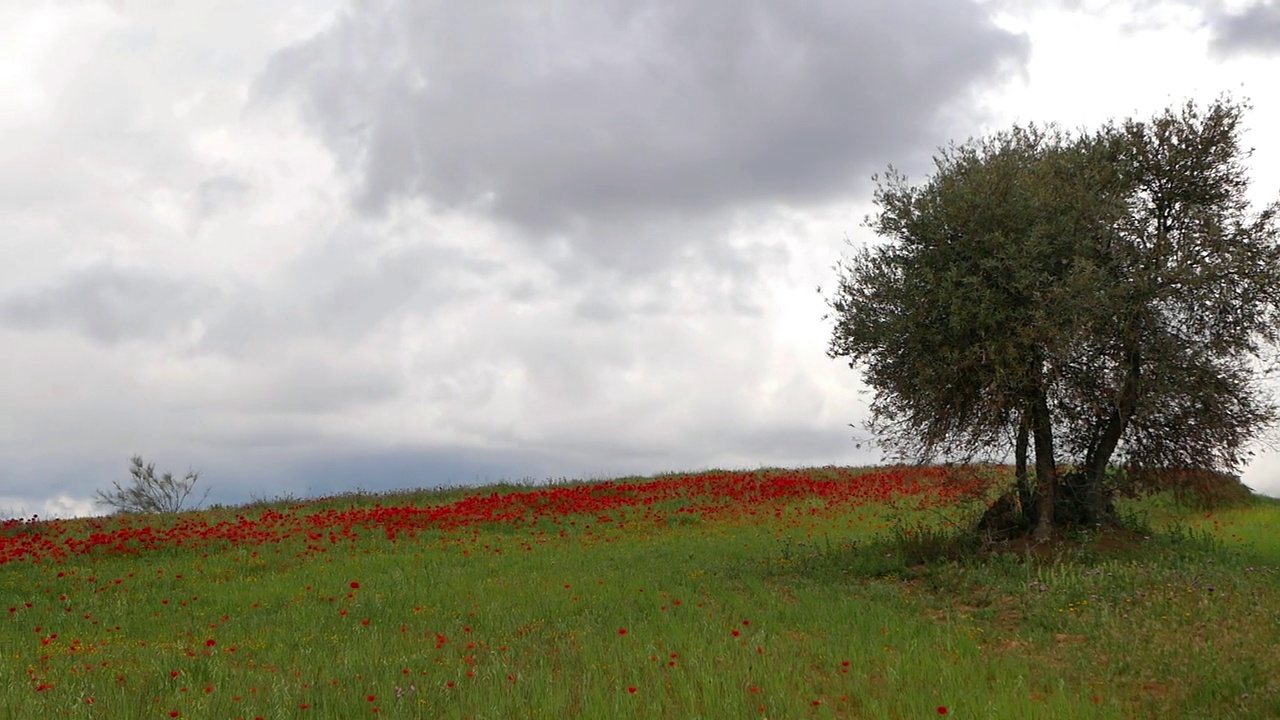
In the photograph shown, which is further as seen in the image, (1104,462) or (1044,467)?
(1104,462)

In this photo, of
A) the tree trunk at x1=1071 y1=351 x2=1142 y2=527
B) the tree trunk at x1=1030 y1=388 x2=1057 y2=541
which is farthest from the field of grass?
the tree trunk at x1=1071 y1=351 x2=1142 y2=527

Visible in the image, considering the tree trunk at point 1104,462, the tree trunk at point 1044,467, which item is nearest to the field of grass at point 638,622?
the tree trunk at point 1044,467

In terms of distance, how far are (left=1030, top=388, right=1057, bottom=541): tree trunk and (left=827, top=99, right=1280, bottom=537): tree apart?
41 mm

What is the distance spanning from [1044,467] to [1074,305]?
4.16 metres

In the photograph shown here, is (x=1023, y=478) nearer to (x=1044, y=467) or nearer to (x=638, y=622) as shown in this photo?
(x=1044, y=467)

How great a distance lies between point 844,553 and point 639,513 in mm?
11461

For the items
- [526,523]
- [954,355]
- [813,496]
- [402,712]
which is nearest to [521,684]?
[402,712]

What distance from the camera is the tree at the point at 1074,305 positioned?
19953 millimetres

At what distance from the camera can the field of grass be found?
36.3 feet

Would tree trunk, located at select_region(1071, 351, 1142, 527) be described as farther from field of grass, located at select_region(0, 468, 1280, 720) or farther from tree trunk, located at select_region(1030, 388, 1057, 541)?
field of grass, located at select_region(0, 468, 1280, 720)

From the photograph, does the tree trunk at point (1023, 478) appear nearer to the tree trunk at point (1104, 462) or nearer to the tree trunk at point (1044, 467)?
the tree trunk at point (1044, 467)

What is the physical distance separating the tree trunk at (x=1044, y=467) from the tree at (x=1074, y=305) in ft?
Result: 0.13

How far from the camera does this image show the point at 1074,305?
1955 centimetres

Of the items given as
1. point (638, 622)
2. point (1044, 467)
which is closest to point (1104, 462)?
point (1044, 467)
